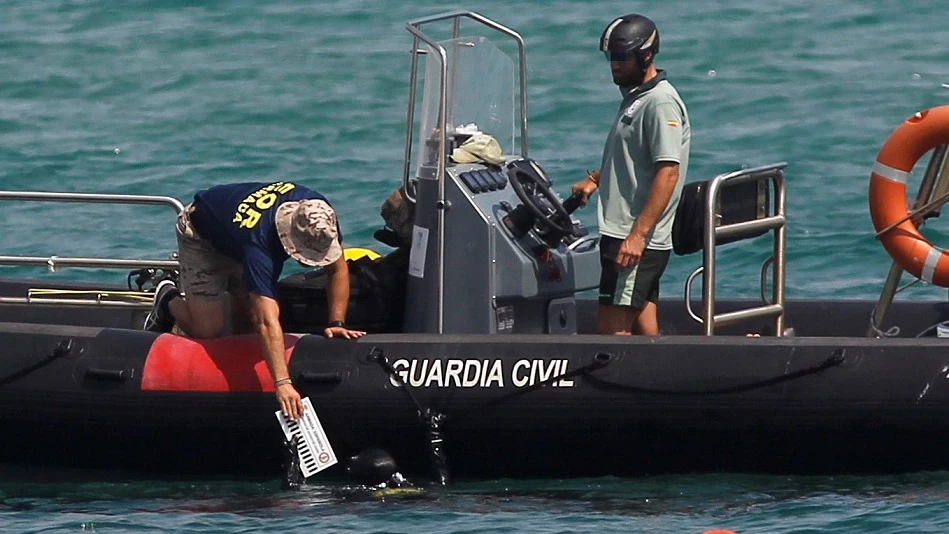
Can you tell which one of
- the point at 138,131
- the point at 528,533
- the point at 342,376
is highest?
the point at 138,131

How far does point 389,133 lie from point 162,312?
7672 mm

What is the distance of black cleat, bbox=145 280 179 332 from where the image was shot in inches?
283

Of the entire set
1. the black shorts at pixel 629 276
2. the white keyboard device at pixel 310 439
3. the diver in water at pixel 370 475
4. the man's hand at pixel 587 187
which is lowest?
the diver in water at pixel 370 475

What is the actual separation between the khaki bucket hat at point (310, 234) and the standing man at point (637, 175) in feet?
3.40

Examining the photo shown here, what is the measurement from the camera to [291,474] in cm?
672

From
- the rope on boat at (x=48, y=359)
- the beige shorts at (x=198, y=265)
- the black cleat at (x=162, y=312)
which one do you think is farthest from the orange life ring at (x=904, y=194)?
the rope on boat at (x=48, y=359)

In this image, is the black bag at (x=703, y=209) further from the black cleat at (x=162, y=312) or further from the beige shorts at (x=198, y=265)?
the black cleat at (x=162, y=312)

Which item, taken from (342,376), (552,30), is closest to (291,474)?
(342,376)

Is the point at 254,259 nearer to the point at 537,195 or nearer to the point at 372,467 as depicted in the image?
the point at 372,467

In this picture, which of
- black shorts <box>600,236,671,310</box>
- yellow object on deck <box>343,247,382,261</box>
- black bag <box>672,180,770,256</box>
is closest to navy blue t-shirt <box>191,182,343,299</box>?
yellow object on deck <box>343,247,382,261</box>

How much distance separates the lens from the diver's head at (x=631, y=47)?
21.5 ft

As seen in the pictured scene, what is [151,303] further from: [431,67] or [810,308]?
[810,308]

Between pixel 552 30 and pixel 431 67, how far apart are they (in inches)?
423

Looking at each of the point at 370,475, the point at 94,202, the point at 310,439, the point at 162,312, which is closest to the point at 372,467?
the point at 370,475
